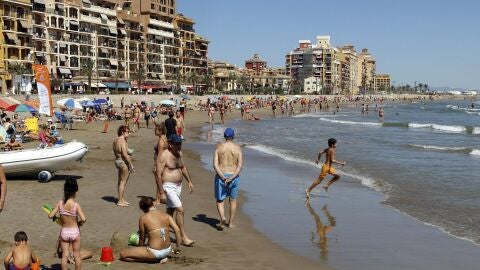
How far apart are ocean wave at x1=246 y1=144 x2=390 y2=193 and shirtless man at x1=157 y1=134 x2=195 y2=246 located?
23.5ft

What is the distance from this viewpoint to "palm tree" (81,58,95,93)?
77325 mm

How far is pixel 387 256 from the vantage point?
7277 mm

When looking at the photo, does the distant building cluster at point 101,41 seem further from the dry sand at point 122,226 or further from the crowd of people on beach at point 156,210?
the crowd of people on beach at point 156,210

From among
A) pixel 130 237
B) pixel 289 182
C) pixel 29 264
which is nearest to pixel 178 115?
pixel 289 182

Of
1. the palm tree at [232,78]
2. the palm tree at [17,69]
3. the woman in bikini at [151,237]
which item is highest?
the palm tree at [232,78]

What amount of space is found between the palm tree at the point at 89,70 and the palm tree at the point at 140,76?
8.05 m

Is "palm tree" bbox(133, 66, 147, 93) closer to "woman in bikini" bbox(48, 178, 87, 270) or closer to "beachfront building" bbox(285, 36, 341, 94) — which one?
"woman in bikini" bbox(48, 178, 87, 270)

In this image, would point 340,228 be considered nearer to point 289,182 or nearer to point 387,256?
point 387,256

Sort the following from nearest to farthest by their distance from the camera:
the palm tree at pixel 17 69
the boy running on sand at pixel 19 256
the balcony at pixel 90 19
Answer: the boy running on sand at pixel 19 256 → the palm tree at pixel 17 69 → the balcony at pixel 90 19

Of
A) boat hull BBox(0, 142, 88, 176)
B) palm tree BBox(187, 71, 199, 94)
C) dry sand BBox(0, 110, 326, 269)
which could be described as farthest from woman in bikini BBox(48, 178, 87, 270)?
palm tree BBox(187, 71, 199, 94)

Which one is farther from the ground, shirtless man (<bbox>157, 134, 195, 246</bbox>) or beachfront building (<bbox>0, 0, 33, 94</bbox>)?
beachfront building (<bbox>0, 0, 33, 94</bbox>)

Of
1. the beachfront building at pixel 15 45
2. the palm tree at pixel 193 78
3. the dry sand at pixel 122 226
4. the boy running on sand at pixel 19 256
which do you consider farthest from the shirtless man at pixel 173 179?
the palm tree at pixel 193 78

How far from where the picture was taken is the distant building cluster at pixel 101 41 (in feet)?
218

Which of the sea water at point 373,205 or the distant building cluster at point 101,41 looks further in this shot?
the distant building cluster at point 101,41
